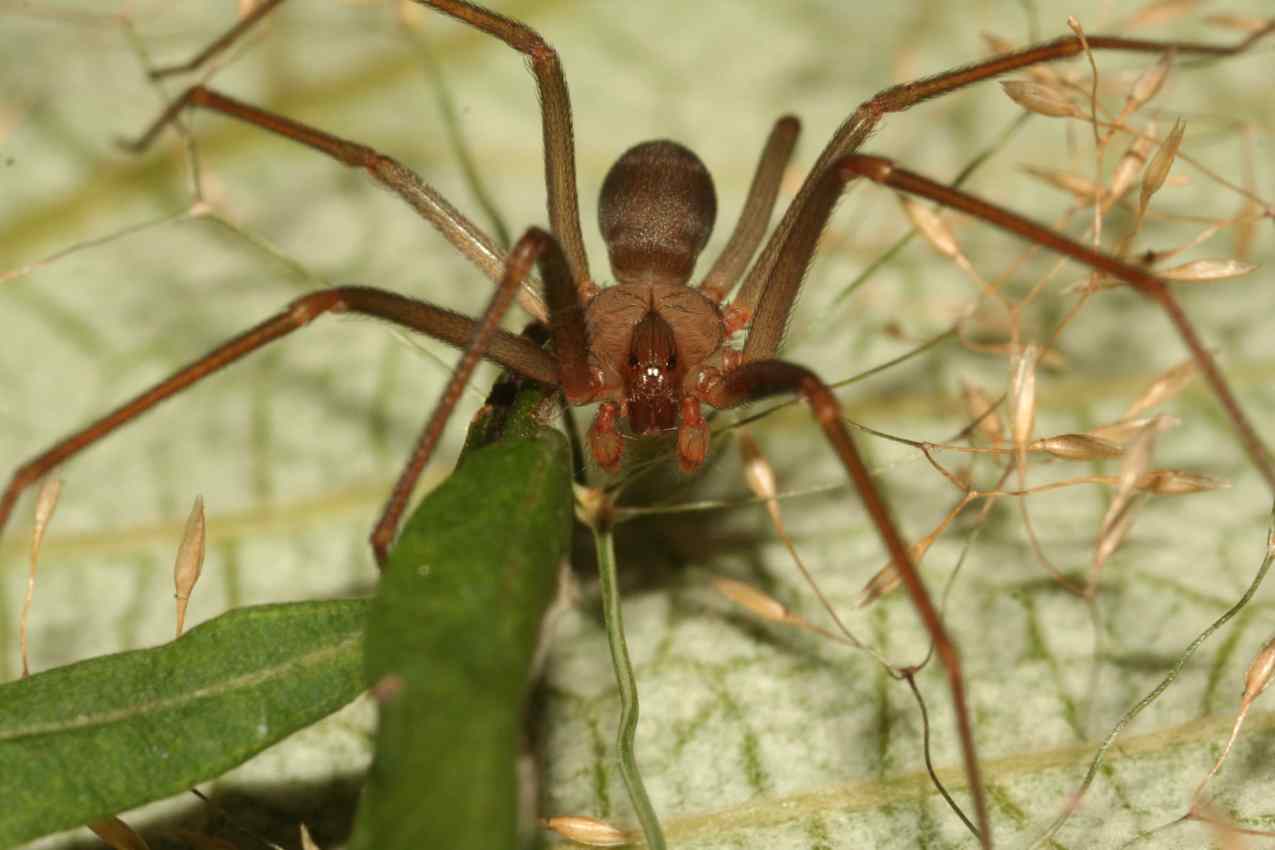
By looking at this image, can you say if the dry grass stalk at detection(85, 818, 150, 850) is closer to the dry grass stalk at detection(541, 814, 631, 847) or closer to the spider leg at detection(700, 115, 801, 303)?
the dry grass stalk at detection(541, 814, 631, 847)

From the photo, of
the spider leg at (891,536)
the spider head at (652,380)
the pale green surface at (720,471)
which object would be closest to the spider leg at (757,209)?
the pale green surface at (720,471)

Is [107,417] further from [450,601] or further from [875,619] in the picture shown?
[875,619]

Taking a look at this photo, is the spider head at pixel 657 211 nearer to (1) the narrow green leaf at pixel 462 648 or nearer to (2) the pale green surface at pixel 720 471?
(2) the pale green surface at pixel 720 471

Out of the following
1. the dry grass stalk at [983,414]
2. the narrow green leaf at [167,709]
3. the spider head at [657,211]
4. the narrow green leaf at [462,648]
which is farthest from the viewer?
the spider head at [657,211]

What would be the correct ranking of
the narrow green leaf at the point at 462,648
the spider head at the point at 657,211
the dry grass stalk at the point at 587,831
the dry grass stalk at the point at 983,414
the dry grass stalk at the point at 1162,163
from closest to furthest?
1. the narrow green leaf at the point at 462,648
2. the dry grass stalk at the point at 587,831
3. the dry grass stalk at the point at 1162,163
4. the dry grass stalk at the point at 983,414
5. the spider head at the point at 657,211

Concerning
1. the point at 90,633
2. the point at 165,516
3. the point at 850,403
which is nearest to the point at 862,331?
the point at 850,403

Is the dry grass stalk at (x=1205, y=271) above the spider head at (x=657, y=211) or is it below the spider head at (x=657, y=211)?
below

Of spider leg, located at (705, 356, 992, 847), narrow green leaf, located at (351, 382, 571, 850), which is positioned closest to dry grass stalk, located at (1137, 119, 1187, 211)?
spider leg, located at (705, 356, 992, 847)
